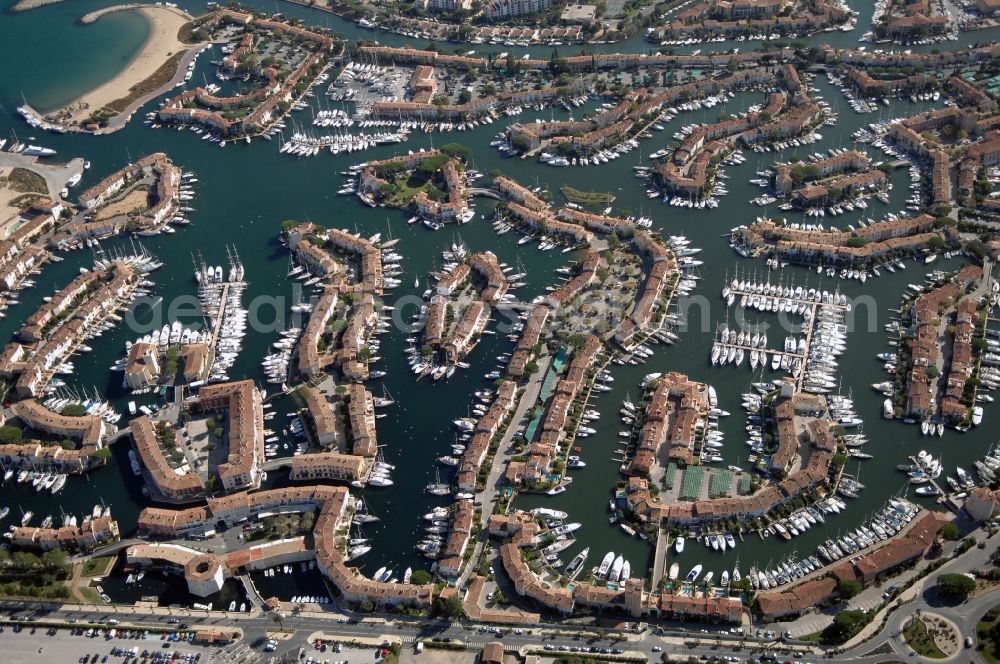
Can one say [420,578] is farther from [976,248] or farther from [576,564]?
[976,248]

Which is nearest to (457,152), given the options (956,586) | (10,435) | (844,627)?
(10,435)

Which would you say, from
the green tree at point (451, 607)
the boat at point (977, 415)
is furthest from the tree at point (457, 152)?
the green tree at point (451, 607)

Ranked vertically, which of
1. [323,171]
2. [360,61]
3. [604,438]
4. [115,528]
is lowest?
[115,528]

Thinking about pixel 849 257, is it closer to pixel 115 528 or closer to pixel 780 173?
pixel 780 173

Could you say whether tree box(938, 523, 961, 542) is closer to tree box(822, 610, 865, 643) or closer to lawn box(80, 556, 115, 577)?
tree box(822, 610, 865, 643)

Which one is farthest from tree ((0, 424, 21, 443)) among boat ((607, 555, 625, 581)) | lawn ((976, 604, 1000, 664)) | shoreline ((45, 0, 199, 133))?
lawn ((976, 604, 1000, 664))

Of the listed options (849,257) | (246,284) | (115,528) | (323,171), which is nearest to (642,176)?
(849,257)
